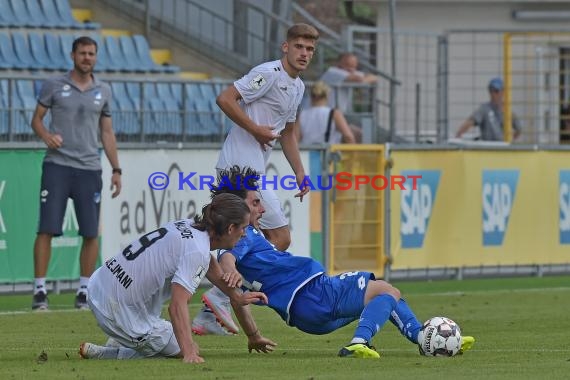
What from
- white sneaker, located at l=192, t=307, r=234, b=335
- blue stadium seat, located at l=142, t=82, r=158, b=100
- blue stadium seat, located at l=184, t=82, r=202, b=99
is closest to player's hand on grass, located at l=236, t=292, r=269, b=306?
white sneaker, located at l=192, t=307, r=234, b=335

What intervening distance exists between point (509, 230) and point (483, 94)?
859 cm

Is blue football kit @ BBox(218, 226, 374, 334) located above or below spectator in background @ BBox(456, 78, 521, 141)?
below

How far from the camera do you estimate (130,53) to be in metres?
21.5

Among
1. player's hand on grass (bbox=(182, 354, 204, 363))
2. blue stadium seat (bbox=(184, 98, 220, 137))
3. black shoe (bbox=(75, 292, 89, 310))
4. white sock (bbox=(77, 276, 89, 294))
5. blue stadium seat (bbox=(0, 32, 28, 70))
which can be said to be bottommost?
black shoe (bbox=(75, 292, 89, 310))

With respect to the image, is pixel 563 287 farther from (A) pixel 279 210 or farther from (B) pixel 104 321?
(B) pixel 104 321

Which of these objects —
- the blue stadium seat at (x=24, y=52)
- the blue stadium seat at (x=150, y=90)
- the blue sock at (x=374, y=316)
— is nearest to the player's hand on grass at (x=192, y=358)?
the blue sock at (x=374, y=316)

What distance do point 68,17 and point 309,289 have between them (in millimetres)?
12075

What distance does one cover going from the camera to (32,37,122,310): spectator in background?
14.0 m

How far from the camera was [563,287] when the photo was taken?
17266mm

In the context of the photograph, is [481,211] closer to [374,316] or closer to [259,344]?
[259,344]

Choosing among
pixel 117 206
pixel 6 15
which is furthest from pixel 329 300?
pixel 6 15

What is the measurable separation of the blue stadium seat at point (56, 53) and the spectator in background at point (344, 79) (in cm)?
330

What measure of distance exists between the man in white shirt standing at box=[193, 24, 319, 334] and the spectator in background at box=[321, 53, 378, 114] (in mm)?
7791

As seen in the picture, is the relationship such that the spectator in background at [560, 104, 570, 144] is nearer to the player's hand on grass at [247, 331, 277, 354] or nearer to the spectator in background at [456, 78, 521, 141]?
the spectator in background at [456, 78, 521, 141]
